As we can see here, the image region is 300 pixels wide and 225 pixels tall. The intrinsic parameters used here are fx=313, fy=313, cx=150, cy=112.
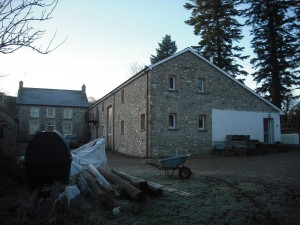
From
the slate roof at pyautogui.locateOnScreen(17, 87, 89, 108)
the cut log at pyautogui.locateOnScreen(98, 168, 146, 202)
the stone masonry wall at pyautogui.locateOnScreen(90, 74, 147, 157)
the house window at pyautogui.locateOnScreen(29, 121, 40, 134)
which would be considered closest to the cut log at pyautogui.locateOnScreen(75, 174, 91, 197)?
the cut log at pyautogui.locateOnScreen(98, 168, 146, 202)

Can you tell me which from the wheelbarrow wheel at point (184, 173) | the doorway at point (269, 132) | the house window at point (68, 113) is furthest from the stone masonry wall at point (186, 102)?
the house window at point (68, 113)

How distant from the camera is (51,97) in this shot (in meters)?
46.8

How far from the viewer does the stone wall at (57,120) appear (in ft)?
143

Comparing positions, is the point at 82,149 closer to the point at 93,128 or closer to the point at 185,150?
the point at 185,150

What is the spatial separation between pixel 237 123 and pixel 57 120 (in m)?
28.6

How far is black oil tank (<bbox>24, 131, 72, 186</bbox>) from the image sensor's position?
29.6ft

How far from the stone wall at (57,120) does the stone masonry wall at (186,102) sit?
2397cm

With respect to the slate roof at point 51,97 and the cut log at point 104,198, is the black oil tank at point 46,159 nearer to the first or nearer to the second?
the cut log at point 104,198

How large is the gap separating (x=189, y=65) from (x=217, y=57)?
13.3 m

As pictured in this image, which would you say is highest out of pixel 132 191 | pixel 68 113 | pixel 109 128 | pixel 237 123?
pixel 68 113

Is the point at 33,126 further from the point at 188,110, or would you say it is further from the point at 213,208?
the point at 213,208

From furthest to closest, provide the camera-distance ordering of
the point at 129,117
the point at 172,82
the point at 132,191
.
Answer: the point at 129,117, the point at 172,82, the point at 132,191

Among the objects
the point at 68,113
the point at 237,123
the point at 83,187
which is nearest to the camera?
the point at 83,187

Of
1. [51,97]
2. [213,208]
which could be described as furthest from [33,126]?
[213,208]
